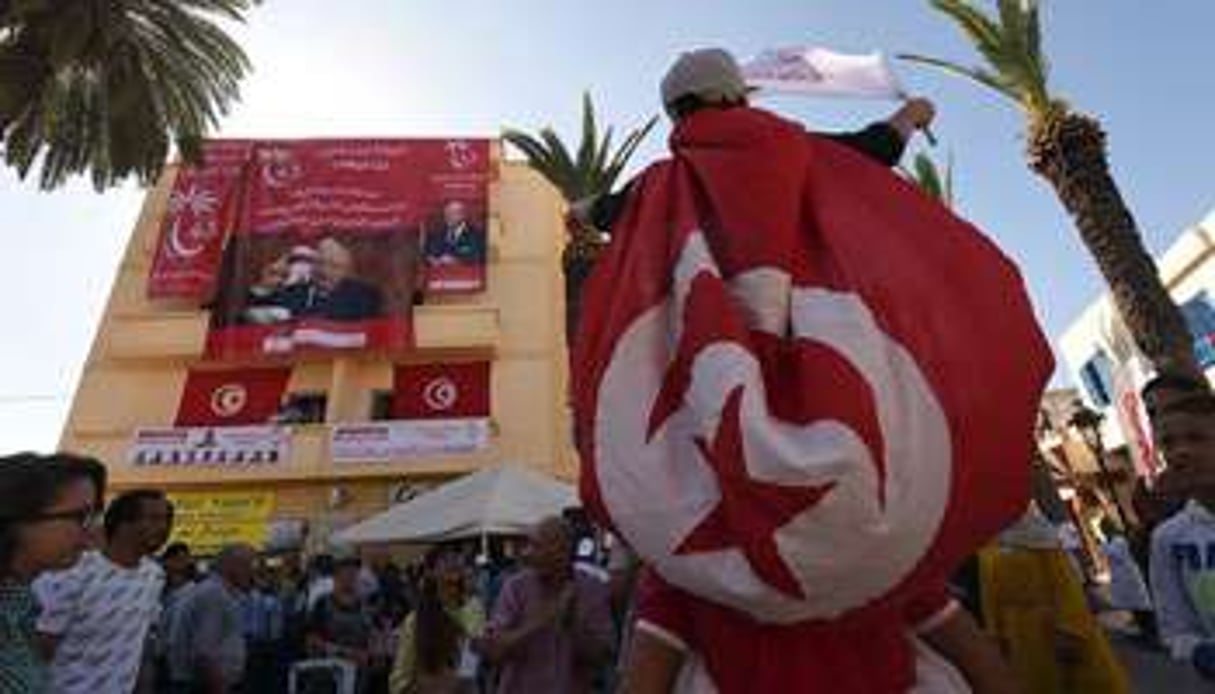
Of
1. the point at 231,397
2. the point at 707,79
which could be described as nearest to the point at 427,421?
the point at 231,397

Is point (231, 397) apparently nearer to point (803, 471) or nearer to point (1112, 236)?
point (1112, 236)

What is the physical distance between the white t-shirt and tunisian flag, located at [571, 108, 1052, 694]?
3631mm

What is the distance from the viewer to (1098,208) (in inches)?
628

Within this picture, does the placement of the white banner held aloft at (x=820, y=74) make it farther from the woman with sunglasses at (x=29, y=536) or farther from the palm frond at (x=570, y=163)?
the palm frond at (x=570, y=163)

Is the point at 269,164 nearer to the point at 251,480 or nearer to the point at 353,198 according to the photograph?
the point at 353,198

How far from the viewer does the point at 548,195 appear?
35469mm

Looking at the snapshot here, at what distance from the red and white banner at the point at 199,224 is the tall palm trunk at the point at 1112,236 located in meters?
23.3

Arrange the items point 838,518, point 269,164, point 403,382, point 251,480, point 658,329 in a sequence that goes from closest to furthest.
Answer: point 838,518, point 658,329, point 251,480, point 403,382, point 269,164

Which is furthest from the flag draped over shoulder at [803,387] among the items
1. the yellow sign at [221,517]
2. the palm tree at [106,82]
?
the yellow sign at [221,517]

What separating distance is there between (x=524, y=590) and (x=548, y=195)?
102ft

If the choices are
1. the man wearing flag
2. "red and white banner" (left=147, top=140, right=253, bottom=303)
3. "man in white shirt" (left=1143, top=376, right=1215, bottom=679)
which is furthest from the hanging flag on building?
the man wearing flag

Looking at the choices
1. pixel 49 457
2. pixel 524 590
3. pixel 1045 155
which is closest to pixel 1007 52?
pixel 1045 155

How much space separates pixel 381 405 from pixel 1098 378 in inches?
707

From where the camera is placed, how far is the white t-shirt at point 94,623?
4418 mm
